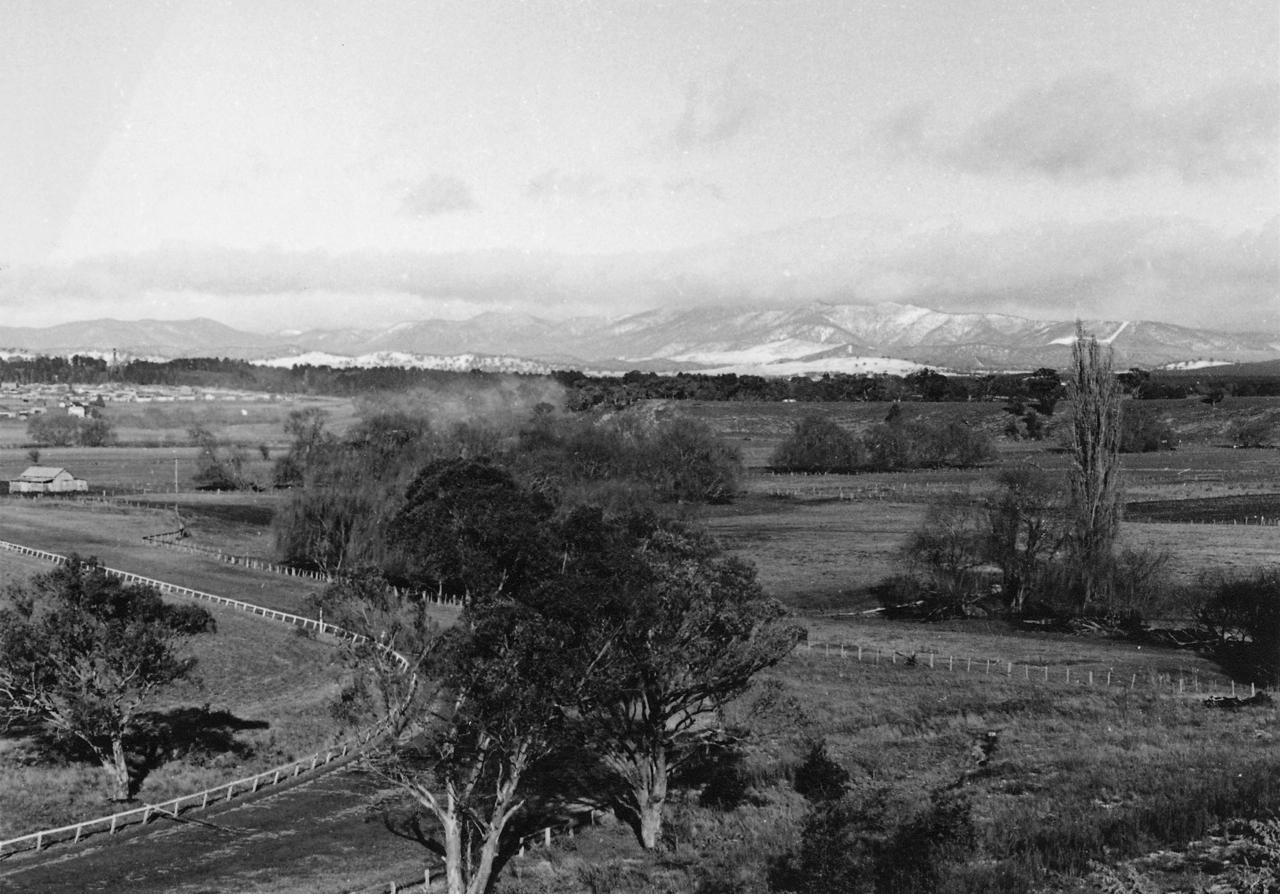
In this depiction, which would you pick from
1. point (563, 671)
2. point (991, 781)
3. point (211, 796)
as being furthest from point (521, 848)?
point (991, 781)

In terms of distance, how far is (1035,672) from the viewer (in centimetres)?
5209

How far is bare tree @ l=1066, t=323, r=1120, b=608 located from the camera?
66438 millimetres

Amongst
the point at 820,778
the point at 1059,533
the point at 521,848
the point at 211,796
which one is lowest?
the point at 211,796

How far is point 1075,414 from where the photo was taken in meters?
69.1

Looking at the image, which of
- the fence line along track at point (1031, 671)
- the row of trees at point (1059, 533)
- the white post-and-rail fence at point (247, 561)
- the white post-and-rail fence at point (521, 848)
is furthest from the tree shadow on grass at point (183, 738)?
the row of trees at point (1059, 533)

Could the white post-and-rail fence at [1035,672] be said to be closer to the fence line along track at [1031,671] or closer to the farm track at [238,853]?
the fence line along track at [1031,671]

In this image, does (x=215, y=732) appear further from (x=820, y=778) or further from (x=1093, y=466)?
(x=1093, y=466)

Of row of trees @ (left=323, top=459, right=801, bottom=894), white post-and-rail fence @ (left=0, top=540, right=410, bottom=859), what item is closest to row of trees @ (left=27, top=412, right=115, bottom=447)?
white post-and-rail fence @ (left=0, top=540, right=410, bottom=859)

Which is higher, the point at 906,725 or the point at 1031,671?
the point at 1031,671

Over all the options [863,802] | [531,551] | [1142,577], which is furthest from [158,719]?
[1142,577]

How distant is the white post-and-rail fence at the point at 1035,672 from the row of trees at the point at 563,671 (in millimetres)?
17991

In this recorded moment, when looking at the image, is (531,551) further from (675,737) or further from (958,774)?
(958,774)

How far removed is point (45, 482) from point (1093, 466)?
12566 cm

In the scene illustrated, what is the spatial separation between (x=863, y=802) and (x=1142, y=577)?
40.3 m
